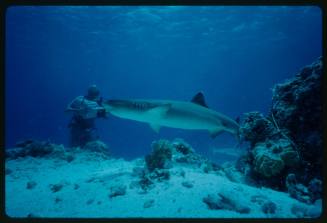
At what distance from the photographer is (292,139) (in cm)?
678

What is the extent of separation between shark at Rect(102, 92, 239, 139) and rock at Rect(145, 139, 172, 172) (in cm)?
46

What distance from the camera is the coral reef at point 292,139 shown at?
242 inches

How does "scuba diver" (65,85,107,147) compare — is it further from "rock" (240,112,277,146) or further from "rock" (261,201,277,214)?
"rock" (261,201,277,214)

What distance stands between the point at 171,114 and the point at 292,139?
318cm

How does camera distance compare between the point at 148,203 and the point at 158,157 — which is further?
the point at 158,157

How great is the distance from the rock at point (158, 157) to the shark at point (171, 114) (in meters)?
0.46

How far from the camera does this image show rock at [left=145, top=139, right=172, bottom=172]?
22.1 feet

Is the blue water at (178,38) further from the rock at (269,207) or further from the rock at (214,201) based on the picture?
the rock at (214,201)

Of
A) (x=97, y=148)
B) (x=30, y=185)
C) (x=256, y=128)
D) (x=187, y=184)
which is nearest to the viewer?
(x=187, y=184)

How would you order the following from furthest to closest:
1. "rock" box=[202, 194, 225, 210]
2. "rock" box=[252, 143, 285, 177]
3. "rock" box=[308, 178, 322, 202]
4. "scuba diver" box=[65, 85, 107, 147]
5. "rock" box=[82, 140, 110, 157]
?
1. "scuba diver" box=[65, 85, 107, 147]
2. "rock" box=[82, 140, 110, 157]
3. "rock" box=[252, 143, 285, 177]
4. "rock" box=[308, 178, 322, 202]
5. "rock" box=[202, 194, 225, 210]

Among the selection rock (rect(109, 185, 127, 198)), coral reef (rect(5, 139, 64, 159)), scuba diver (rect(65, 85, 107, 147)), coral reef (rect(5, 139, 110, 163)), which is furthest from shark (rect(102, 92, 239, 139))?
scuba diver (rect(65, 85, 107, 147))
